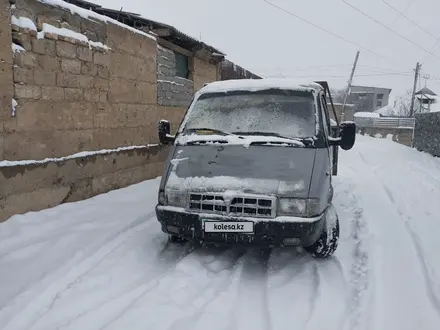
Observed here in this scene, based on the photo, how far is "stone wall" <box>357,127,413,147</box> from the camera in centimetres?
3100

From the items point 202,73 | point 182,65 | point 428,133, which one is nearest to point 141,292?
point 182,65

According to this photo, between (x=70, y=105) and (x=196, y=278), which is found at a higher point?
(x=70, y=105)

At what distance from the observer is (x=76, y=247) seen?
415 cm

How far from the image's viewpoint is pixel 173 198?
12.9ft

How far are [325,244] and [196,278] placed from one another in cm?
139

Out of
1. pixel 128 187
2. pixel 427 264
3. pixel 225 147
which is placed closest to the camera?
pixel 427 264

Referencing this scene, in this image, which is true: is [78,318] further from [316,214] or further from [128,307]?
[316,214]

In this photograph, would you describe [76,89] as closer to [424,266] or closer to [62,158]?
[62,158]

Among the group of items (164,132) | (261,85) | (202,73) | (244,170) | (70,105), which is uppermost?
(202,73)

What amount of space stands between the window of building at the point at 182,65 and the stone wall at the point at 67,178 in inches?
109

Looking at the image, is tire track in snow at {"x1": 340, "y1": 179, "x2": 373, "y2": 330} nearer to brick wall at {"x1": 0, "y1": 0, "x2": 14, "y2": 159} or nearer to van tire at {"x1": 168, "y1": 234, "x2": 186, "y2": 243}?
van tire at {"x1": 168, "y1": 234, "x2": 186, "y2": 243}

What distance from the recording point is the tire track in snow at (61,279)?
2885mm

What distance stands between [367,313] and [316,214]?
0.97 m

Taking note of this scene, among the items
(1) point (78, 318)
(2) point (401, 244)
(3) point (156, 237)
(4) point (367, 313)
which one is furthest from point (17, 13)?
(2) point (401, 244)
